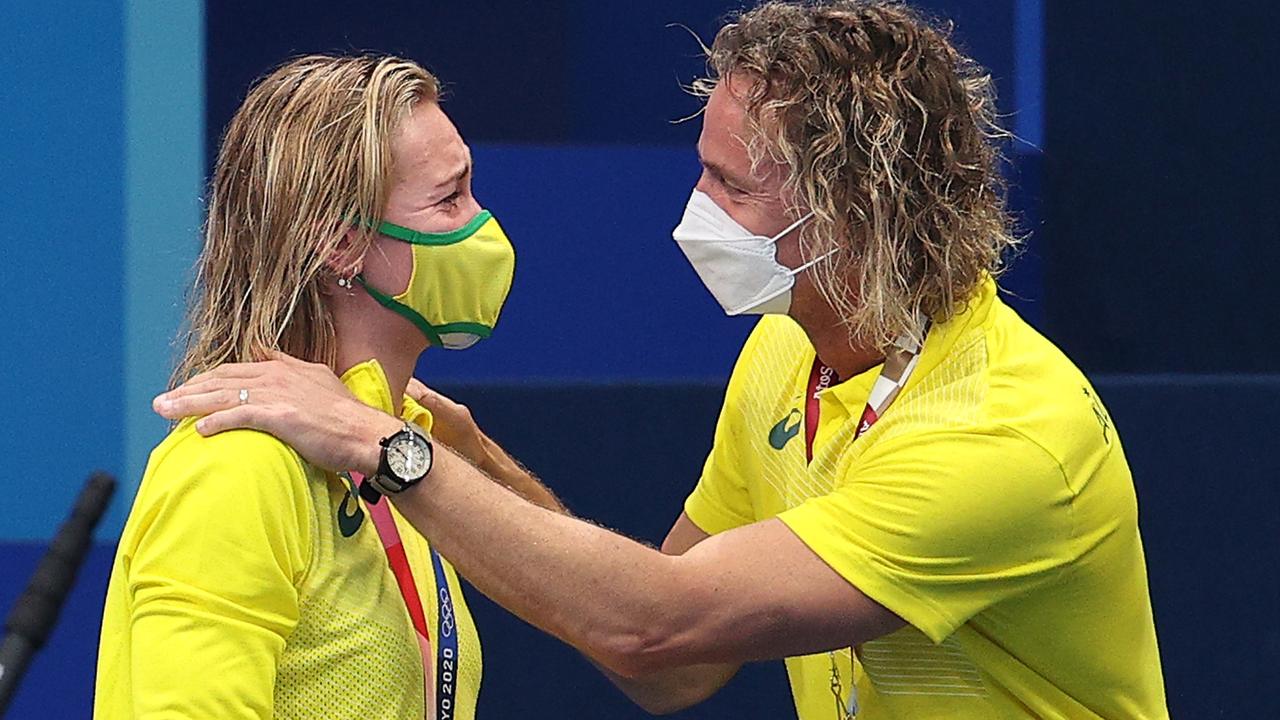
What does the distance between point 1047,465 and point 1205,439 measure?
48.8 inches

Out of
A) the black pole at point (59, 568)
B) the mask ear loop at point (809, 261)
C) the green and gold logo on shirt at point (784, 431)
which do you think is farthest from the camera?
the black pole at point (59, 568)

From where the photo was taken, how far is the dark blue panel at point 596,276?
279cm

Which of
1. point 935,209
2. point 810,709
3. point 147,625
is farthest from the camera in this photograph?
point 810,709

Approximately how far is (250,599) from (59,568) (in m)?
1.38

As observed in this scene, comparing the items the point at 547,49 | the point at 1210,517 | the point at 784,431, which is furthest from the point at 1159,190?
the point at 784,431

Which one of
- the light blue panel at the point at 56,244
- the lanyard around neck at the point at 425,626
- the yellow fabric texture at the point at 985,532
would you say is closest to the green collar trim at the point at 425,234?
the lanyard around neck at the point at 425,626

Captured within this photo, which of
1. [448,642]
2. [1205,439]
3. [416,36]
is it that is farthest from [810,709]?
[416,36]

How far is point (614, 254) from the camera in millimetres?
2820

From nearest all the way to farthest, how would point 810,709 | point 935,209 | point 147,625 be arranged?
1. point 147,625
2. point 935,209
3. point 810,709

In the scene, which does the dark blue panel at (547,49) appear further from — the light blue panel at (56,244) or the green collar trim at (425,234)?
the green collar trim at (425,234)

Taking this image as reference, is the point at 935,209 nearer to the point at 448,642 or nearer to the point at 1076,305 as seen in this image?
the point at 448,642

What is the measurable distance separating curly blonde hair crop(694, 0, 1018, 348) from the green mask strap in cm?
39

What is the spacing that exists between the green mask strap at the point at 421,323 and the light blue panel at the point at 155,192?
1.04m

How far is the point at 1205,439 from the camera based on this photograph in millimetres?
2834
